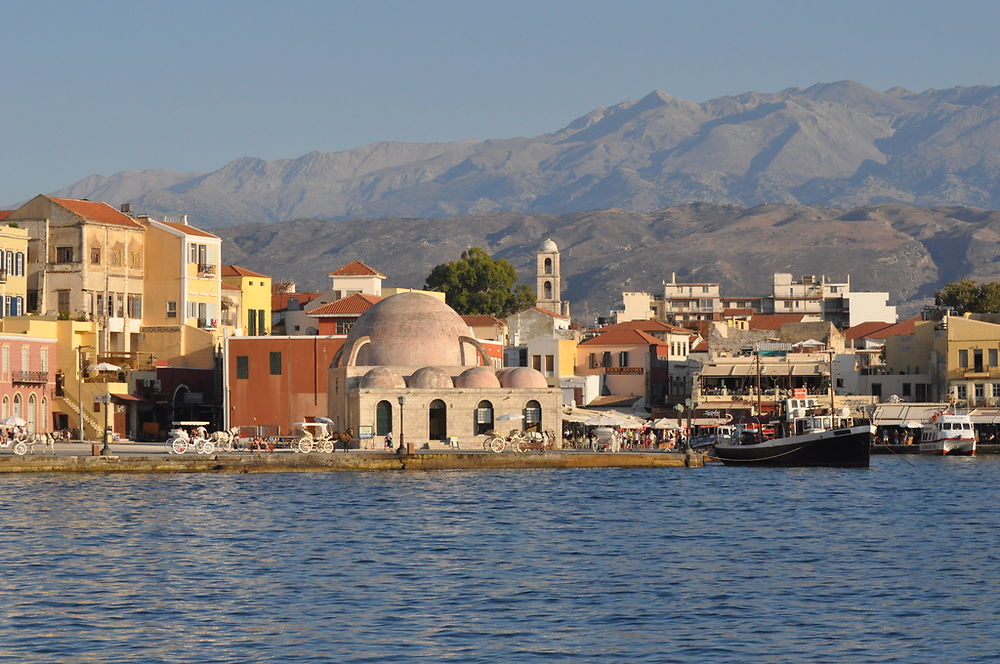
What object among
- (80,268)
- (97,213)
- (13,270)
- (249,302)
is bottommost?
(249,302)

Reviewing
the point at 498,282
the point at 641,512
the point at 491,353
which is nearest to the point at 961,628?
the point at 641,512

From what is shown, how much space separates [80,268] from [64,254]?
1.42 meters

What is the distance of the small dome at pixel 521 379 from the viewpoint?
7881 centimetres

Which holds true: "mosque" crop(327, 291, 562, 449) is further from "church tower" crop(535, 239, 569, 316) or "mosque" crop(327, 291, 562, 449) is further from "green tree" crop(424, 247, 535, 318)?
"church tower" crop(535, 239, 569, 316)

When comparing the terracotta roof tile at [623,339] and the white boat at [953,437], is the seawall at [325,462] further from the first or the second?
the terracotta roof tile at [623,339]

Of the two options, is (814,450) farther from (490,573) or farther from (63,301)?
(490,573)

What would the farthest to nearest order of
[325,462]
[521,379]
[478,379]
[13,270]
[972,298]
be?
[972,298]
[13,270]
[521,379]
[478,379]
[325,462]

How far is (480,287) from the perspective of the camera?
140 metres

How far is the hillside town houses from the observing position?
3098 inches

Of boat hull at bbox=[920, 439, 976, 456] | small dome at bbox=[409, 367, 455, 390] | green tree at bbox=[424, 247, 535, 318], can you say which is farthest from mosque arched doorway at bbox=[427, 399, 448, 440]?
green tree at bbox=[424, 247, 535, 318]

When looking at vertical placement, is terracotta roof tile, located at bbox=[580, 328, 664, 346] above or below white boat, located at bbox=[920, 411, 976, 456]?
above

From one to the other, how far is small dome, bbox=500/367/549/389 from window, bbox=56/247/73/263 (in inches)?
953

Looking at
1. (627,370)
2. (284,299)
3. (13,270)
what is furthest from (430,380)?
(284,299)

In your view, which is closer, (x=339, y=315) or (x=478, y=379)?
(x=478, y=379)
